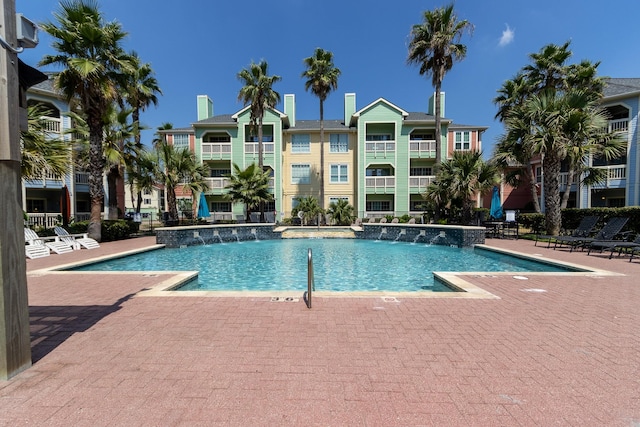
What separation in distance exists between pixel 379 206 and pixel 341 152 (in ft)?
22.5

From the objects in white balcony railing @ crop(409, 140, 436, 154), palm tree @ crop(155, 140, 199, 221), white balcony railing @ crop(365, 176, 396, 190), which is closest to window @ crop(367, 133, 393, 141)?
white balcony railing @ crop(409, 140, 436, 154)

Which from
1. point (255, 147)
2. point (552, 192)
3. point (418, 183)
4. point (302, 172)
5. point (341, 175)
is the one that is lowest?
point (552, 192)

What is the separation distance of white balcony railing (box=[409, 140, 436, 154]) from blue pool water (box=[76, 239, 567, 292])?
47.7 ft

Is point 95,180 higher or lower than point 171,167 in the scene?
lower

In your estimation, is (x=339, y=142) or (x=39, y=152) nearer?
(x=39, y=152)

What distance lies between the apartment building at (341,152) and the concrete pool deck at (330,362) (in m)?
21.9

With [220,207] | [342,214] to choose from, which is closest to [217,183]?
[220,207]

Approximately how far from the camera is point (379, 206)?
2833 cm

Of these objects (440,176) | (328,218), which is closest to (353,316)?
(440,176)

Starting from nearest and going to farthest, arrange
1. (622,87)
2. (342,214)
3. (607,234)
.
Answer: (607,234), (342,214), (622,87)

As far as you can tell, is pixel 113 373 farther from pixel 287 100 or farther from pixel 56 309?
pixel 287 100

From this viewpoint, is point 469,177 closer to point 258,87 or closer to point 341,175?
point 341,175

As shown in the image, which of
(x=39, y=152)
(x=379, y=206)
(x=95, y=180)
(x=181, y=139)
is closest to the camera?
(x=39, y=152)

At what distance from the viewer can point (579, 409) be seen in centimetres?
237
